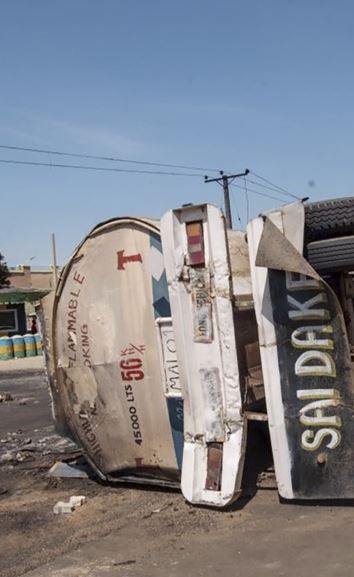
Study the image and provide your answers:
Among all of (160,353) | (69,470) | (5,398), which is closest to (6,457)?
(69,470)

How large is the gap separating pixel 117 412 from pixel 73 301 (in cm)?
92

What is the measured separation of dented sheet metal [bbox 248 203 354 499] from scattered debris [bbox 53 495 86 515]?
5.24ft

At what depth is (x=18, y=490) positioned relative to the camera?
5898mm

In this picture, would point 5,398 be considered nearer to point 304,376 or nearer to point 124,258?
point 124,258

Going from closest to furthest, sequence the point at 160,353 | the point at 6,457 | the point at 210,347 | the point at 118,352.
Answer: the point at 210,347
the point at 160,353
the point at 118,352
the point at 6,457

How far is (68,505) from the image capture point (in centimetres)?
505

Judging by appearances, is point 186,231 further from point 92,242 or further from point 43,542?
point 43,542

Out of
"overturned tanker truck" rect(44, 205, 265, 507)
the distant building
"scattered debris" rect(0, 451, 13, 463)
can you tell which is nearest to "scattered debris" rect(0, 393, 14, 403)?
"scattered debris" rect(0, 451, 13, 463)

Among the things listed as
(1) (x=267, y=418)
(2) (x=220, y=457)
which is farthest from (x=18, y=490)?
(1) (x=267, y=418)

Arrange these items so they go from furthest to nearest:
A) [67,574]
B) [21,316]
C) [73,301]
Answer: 1. [21,316]
2. [73,301]
3. [67,574]

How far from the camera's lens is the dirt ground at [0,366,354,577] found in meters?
3.68

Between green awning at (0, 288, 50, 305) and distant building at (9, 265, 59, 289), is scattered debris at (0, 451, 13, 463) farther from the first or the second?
distant building at (9, 265, 59, 289)

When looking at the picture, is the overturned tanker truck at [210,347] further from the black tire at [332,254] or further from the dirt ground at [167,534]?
the dirt ground at [167,534]

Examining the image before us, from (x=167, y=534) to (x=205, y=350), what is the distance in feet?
3.84
